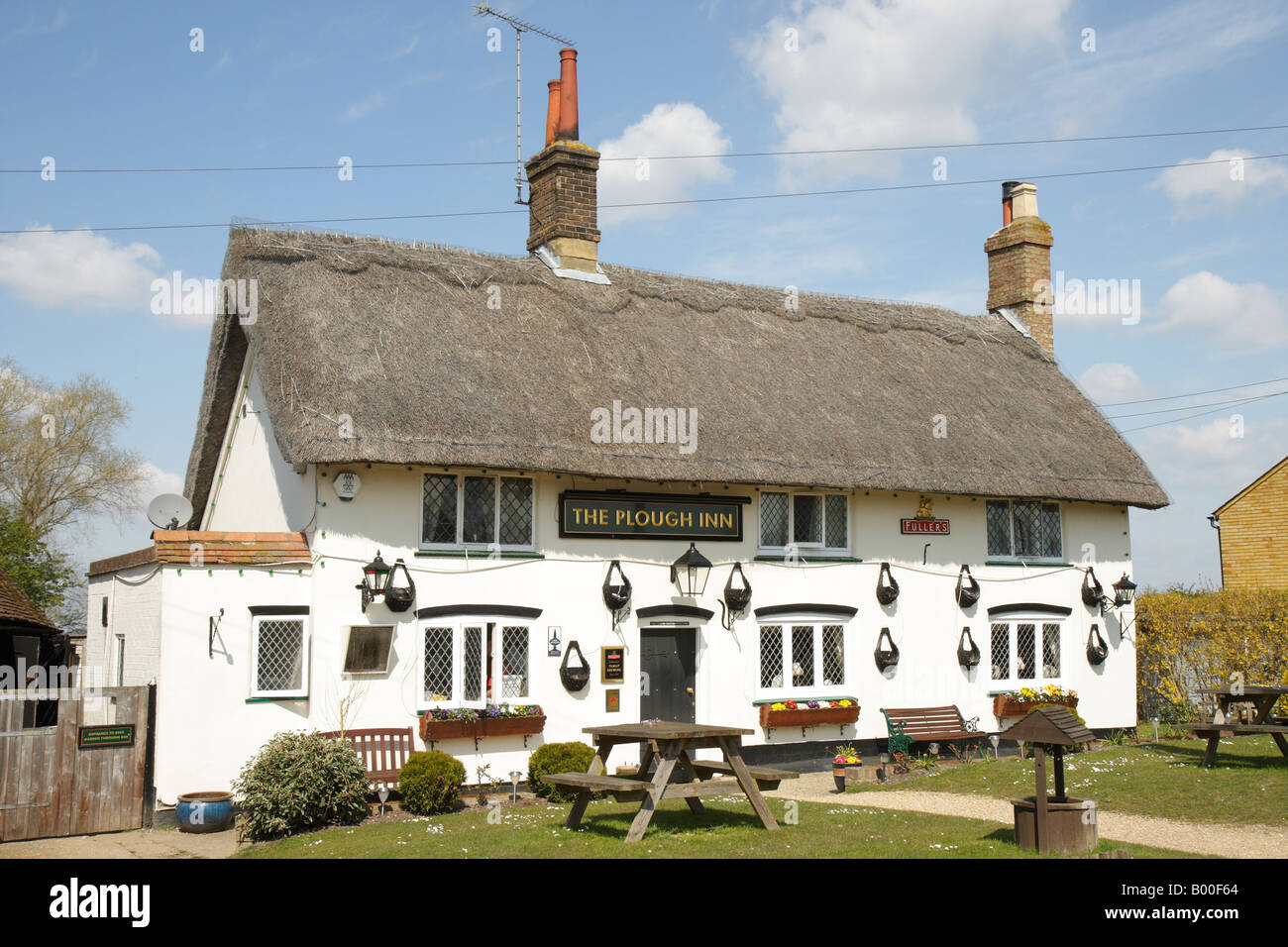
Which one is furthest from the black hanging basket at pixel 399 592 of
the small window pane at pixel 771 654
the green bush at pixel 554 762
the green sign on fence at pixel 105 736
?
the small window pane at pixel 771 654

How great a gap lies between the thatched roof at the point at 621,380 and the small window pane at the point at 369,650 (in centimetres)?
212

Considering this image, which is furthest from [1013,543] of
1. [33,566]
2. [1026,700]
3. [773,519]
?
[33,566]

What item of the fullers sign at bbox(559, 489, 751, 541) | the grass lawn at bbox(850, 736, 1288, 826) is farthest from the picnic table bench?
the fullers sign at bbox(559, 489, 751, 541)

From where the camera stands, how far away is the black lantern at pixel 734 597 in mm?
16172

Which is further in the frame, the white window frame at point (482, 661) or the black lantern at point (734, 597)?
the black lantern at point (734, 597)

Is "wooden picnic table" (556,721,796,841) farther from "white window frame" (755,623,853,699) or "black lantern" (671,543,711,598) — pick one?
"white window frame" (755,623,853,699)

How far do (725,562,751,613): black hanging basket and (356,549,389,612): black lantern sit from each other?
4.89m

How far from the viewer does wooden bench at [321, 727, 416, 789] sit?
13359mm

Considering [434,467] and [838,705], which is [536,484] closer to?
[434,467]

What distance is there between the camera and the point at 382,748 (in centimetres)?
1374

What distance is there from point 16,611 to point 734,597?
14407mm
